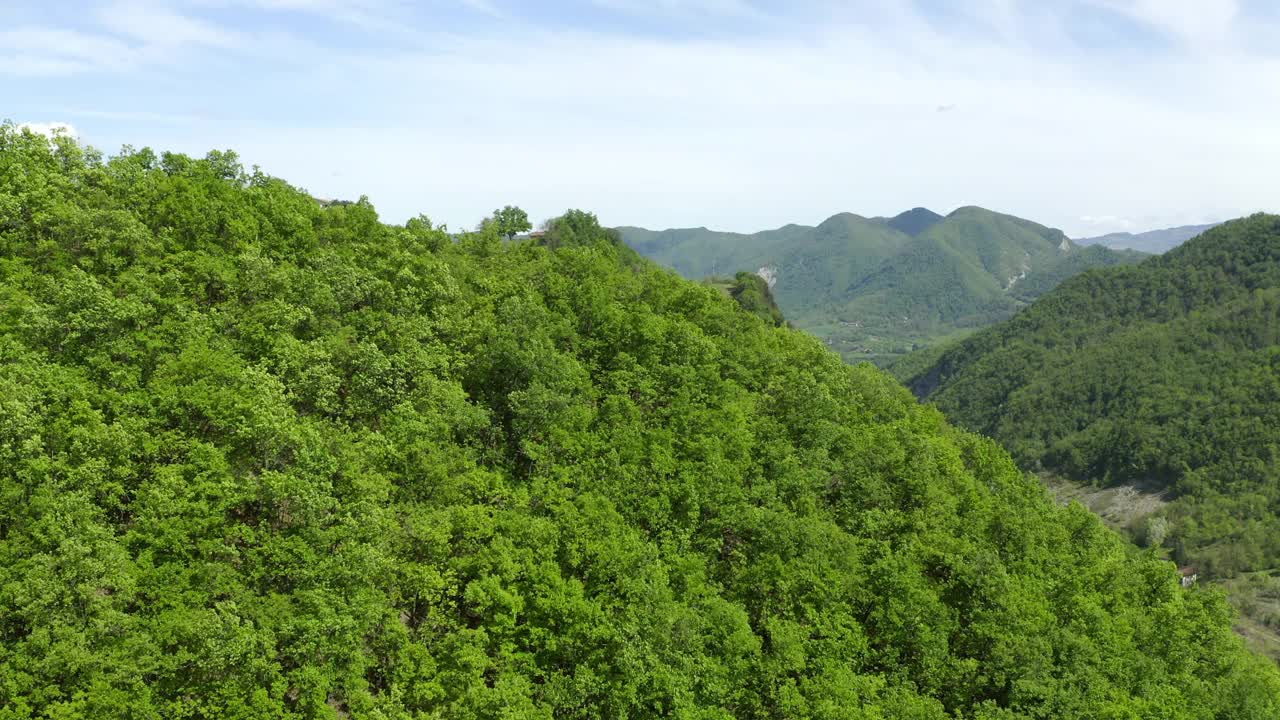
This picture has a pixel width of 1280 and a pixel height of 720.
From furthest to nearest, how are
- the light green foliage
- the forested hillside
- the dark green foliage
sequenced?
the dark green foliage < the light green foliage < the forested hillside

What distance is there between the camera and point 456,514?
54.0 metres

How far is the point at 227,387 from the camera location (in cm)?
5331

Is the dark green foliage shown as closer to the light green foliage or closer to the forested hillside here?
the light green foliage

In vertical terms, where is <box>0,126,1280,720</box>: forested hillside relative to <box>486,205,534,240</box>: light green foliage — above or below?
below

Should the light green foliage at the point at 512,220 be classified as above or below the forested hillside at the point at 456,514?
above

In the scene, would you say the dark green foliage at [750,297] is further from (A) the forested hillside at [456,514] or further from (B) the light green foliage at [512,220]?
(A) the forested hillside at [456,514]

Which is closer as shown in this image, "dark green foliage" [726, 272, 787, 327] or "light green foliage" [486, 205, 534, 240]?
"light green foliage" [486, 205, 534, 240]

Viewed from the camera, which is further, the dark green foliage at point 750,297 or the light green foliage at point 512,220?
the dark green foliage at point 750,297

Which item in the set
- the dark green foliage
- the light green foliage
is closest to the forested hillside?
the light green foliage

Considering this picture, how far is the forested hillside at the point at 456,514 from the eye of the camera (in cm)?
4400

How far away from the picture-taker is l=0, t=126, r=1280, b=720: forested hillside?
4400 centimetres

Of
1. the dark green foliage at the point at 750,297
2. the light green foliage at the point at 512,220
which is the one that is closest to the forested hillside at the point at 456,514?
the light green foliage at the point at 512,220

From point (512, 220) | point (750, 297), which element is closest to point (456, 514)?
point (512, 220)

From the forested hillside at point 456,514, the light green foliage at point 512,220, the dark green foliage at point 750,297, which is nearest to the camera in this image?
the forested hillside at point 456,514
